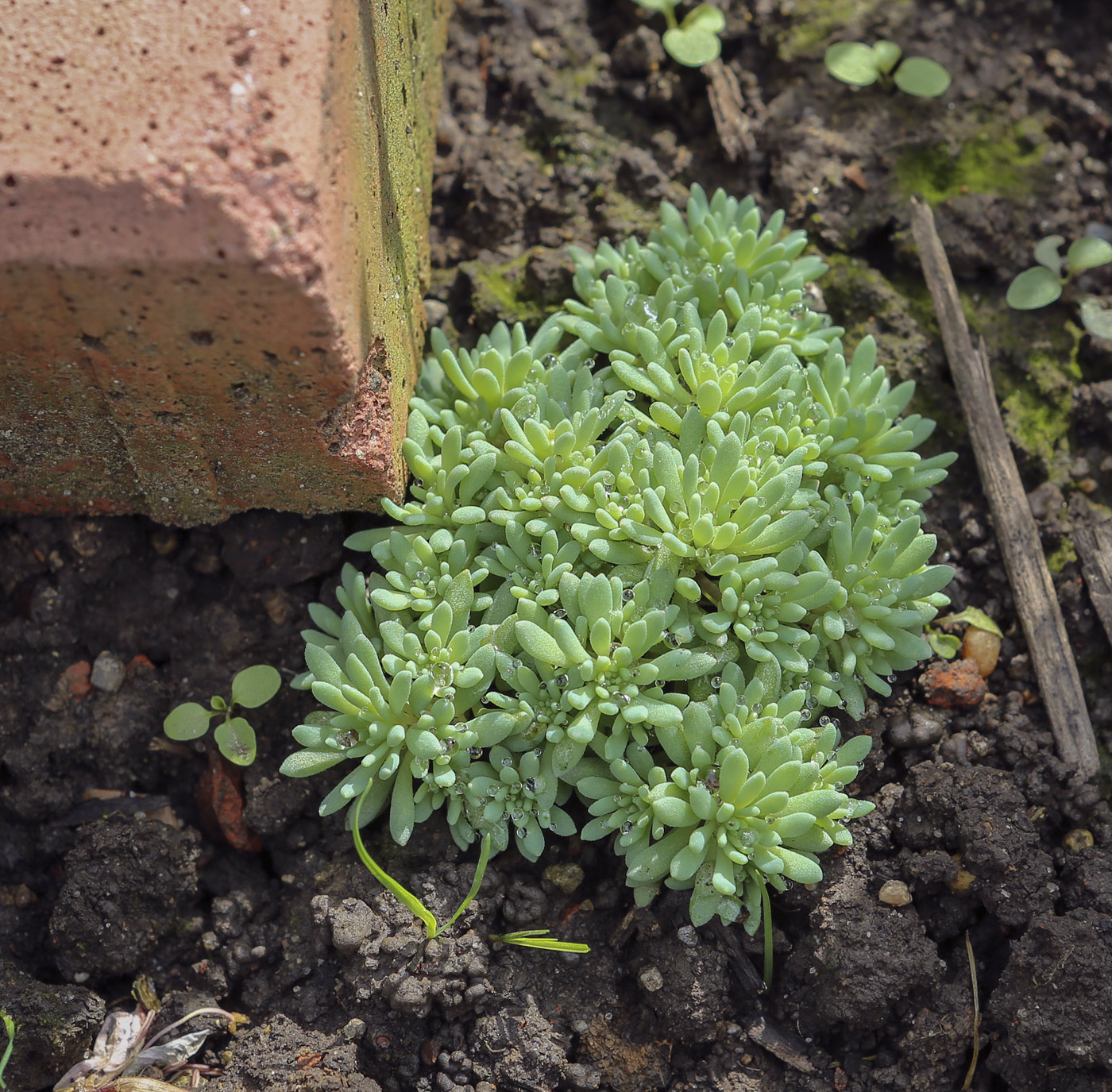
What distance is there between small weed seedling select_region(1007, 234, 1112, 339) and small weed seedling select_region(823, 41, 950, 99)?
34.7 inches

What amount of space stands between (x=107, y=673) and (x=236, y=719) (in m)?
0.51

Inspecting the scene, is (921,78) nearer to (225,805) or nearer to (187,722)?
(187,722)

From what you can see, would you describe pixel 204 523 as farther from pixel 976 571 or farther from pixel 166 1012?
pixel 976 571

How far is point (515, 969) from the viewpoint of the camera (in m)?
2.93

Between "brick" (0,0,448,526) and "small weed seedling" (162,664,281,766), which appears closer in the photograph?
"brick" (0,0,448,526)

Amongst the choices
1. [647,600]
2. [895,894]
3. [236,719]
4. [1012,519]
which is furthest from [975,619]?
[236,719]

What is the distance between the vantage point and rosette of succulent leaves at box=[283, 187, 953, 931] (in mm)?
2875

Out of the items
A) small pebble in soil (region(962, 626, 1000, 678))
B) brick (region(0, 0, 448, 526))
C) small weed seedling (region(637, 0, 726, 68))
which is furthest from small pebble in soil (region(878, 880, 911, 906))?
small weed seedling (region(637, 0, 726, 68))

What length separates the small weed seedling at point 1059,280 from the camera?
3.85 meters

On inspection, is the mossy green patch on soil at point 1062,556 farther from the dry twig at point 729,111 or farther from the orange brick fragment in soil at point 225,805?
the orange brick fragment in soil at point 225,805

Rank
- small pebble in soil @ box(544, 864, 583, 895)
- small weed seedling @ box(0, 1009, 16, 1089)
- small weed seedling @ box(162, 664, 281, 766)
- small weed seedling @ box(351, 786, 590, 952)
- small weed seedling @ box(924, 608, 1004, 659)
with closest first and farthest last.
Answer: small weed seedling @ box(0, 1009, 16, 1089)
small weed seedling @ box(351, 786, 590, 952)
small pebble in soil @ box(544, 864, 583, 895)
small weed seedling @ box(162, 664, 281, 766)
small weed seedling @ box(924, 608, 1004, 659)

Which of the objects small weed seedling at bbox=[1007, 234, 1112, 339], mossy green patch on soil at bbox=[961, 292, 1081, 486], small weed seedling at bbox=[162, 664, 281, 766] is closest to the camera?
small weed seedling at bbox=[162, 664, 281, 766]

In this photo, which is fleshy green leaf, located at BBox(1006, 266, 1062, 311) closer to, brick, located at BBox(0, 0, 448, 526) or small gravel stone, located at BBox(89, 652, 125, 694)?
brick, located at BBox(0, 0, 448, 526)

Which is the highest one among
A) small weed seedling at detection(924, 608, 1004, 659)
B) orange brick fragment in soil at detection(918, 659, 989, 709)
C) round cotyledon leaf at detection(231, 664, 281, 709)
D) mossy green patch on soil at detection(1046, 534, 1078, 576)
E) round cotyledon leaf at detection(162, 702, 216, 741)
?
mossy green patch on soil at detection(1046, 534, 1078, 576)
